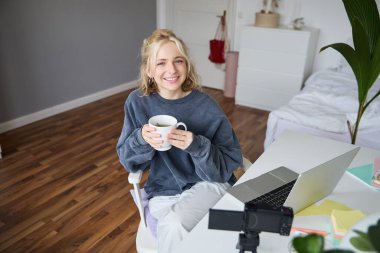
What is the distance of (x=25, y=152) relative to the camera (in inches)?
112

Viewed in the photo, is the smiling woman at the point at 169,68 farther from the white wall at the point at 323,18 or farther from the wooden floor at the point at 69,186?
the white wall at the point at 323,18

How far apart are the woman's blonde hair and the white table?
0.46 m

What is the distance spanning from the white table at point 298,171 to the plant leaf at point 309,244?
0.43 m

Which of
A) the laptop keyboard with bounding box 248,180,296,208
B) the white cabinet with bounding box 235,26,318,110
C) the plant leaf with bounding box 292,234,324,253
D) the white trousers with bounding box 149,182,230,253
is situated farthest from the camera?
the white cabinet with bounding box 235,26,318,110

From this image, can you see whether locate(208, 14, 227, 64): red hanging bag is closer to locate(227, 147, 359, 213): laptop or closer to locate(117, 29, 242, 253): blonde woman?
locate(117, 29, 242, 253): blonde woman

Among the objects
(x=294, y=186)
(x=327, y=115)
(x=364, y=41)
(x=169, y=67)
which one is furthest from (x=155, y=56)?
(x=327, y=115)

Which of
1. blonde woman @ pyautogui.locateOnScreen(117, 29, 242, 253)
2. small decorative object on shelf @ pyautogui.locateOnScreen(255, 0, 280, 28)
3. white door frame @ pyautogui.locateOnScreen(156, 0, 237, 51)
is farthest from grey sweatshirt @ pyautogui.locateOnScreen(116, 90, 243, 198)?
white door frame @ pyautogui.locateOnScreen(156, 0, 237, 51)

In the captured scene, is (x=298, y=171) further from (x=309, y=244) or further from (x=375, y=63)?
(x=309, y=244)

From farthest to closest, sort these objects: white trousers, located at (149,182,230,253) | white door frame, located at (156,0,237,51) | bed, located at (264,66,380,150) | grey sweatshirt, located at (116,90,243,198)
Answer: white door frame, located at (156,0,237,51), bed, located at (264,66,380,150), grey sweatshirt, located at (116,90,243,198), white trousers, located at (149,182,230,253)

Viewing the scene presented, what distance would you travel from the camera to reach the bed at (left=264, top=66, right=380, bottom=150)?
2270 mm

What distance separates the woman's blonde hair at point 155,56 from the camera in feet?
4.30

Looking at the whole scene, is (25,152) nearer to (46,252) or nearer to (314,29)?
(46,252)

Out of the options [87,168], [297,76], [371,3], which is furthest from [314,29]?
[87,168]

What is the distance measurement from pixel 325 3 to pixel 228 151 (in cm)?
320
